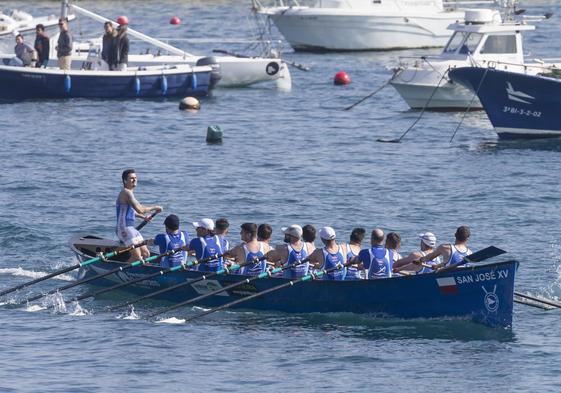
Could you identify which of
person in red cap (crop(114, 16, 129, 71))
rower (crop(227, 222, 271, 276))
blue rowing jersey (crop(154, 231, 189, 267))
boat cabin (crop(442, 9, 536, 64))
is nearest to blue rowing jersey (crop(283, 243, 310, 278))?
rower (crop(227, 222, 271, 276))

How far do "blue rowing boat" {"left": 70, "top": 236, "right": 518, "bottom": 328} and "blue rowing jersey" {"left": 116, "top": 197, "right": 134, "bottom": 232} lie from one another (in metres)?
0.72

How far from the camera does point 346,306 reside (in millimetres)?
24250

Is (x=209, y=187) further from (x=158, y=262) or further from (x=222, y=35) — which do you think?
(x=222, y=35)

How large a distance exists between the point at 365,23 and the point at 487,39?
16157mm

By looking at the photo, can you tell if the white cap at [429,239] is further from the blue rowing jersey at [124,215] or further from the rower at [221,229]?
the blue rowing jersey at [124,215]

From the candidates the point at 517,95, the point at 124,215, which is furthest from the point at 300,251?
the point at 517,95

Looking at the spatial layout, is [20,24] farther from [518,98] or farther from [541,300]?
[541,300]

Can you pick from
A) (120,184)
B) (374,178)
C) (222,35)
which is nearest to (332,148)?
(374,178)

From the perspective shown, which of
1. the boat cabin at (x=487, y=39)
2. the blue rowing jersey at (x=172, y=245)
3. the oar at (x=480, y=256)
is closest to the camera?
the oar at (x=480, y=256)

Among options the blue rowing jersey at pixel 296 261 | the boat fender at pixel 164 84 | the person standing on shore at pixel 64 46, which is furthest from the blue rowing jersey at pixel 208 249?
the boat fender at pixel 164 84

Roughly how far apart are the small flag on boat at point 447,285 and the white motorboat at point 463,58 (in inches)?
828

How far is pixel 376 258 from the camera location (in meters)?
24.0

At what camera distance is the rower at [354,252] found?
79.6 ft

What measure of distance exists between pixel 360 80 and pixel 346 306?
30.1 metres
